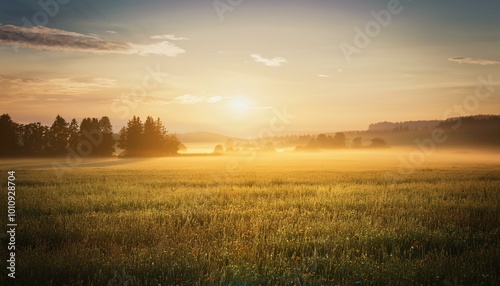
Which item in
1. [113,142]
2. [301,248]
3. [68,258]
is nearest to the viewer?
[68,258]

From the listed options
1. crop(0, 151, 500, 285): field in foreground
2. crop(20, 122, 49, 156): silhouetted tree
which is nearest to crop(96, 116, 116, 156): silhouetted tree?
crop(20, 122, 49, 156): silhouetted tree

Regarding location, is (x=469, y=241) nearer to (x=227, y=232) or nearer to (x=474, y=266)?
(x=474, y=266)

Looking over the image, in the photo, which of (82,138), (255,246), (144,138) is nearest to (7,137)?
(82,138)

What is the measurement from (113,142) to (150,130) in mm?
9630

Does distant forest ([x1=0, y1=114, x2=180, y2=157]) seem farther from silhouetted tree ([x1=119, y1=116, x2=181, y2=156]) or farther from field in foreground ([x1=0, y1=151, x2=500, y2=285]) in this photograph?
field in foreground ([x1=0, y1=151, x2=500, y2=285])

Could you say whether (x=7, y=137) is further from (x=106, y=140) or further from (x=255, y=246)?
(x=255, y=246)

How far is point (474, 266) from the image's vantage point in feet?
23.7

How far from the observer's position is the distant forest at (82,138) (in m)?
80.2

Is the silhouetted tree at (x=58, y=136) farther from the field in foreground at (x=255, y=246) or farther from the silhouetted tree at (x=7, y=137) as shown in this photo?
the field in foreground at (x=255, y=246)

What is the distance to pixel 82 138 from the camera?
86062 mm

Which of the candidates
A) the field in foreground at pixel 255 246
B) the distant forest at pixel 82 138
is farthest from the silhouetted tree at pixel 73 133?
the field in foreground at pixel 255 246

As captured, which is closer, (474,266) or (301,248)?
(474,266)

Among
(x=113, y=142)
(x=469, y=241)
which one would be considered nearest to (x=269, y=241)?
(x=469, y=241)

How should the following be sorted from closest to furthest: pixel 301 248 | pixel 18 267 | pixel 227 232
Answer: pixel 18 267, pixel 301 248, pixel 227 232
